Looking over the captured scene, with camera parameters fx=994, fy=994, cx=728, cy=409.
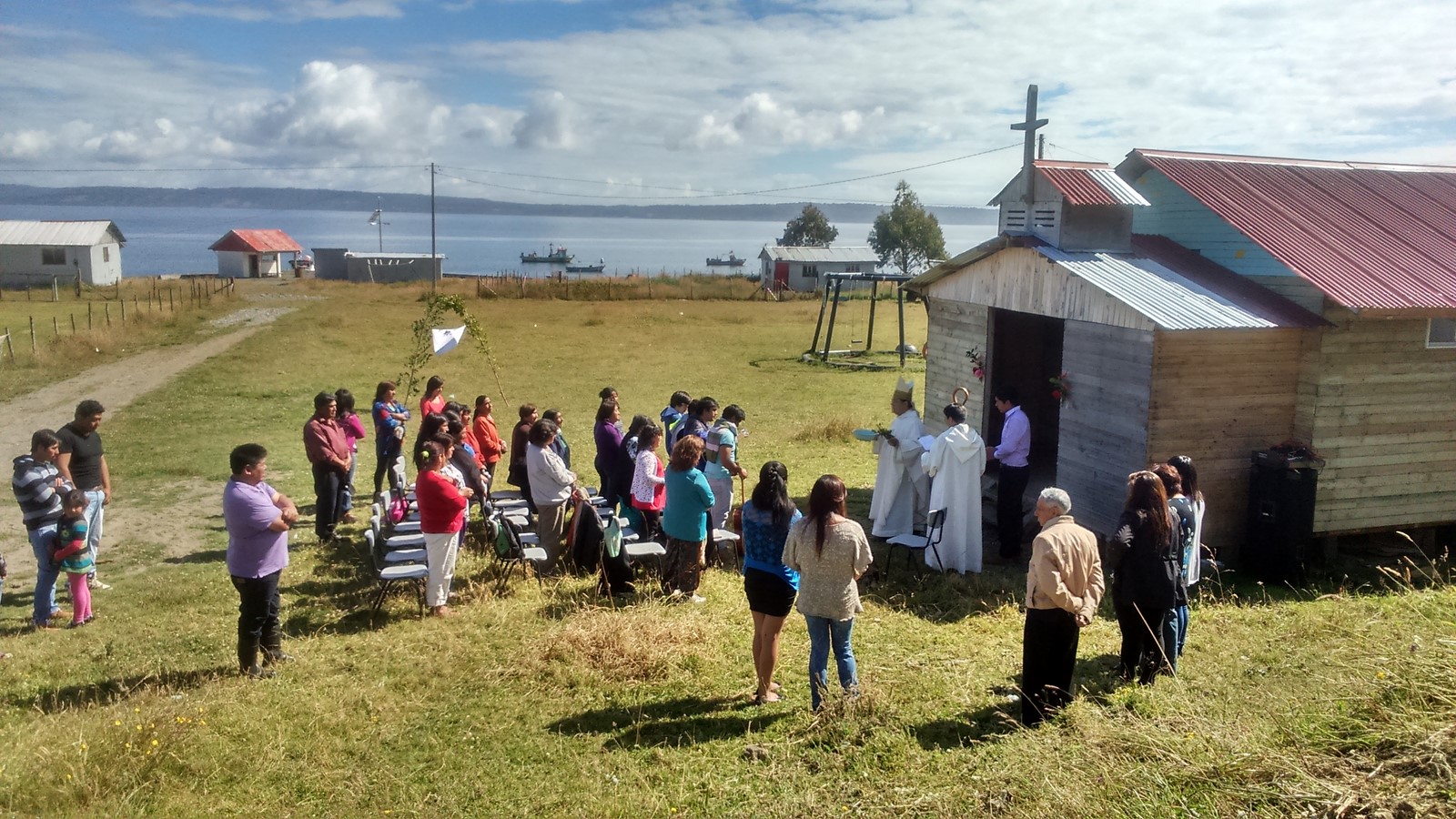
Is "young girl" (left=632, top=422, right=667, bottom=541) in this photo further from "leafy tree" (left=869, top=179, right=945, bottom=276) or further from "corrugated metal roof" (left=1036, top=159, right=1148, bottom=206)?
"leafy tree" (left=869, top=179, right=945, bottom=276)

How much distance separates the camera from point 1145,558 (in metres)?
6.35

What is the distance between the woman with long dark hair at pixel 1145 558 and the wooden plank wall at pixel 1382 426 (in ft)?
15.0

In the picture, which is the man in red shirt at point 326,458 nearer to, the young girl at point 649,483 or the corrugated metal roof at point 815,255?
the young girl at point 649,483

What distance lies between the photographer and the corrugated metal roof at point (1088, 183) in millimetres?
11086

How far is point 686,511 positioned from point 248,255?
7269 centimetres

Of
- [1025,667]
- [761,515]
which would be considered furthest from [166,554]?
[1025,667]

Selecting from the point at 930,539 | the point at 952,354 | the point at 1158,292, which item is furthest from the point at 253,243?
the point at 1158,292

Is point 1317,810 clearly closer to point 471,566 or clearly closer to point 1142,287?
point 1142,287

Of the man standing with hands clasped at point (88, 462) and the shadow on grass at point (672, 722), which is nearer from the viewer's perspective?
the shadow on grass at point (672, 722)

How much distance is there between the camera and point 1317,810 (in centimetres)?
429

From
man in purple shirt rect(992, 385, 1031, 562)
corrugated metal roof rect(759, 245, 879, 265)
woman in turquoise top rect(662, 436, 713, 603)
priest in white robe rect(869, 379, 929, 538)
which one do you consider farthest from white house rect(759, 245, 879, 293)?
woman in turquoise top rect(662, 436, 713, 603)

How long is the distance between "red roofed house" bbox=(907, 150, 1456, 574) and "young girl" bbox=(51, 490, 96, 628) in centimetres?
916

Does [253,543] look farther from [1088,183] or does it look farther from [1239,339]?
[1088,183]

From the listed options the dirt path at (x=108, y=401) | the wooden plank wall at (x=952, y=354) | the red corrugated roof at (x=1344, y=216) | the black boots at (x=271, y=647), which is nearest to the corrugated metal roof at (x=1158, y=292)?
the red corrugated roof at (x=1344, y=216)
